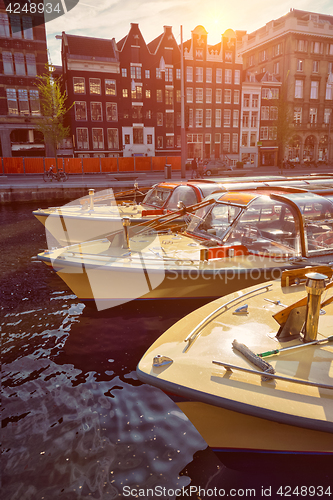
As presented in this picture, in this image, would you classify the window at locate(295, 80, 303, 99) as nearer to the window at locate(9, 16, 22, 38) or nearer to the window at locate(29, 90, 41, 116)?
the window at locate(29, 90, 41, 116)

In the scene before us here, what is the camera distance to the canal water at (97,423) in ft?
10.9

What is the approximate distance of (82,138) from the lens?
39125 millimetres

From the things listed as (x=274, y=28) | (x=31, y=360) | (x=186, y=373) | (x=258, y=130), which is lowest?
(x=31, y=360)

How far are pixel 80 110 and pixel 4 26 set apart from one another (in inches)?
402

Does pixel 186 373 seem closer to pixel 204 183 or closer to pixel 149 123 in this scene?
pixel 204 183

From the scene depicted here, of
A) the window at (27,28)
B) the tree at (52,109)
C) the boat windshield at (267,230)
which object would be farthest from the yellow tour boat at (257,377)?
the window at (27,28)

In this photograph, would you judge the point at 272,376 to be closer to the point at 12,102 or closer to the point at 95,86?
the point at 12,102

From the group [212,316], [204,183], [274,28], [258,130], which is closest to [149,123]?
[258,130]

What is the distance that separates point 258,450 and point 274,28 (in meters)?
56.2

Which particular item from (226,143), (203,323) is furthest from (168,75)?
(203,323)

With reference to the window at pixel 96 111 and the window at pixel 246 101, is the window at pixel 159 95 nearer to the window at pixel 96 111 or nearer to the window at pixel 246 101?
the window at pixel 96 111

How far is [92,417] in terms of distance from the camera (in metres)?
4.18

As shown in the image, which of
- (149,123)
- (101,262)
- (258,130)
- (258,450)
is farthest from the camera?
(258,130)

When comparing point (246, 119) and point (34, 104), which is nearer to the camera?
point (34, 104)
